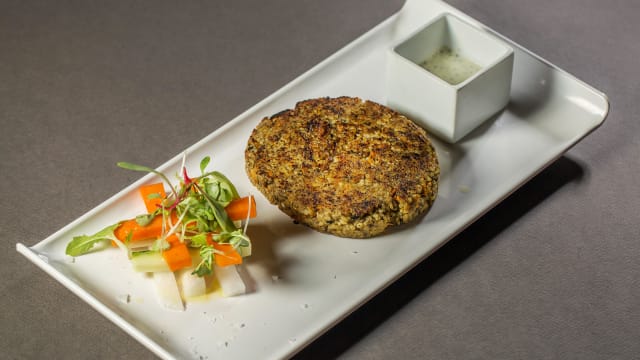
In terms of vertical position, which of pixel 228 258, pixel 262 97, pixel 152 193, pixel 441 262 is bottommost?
pixel 441 262

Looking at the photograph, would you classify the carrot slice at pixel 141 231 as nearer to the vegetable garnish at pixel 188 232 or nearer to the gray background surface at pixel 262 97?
the vegetable garnish at pixel 188 232

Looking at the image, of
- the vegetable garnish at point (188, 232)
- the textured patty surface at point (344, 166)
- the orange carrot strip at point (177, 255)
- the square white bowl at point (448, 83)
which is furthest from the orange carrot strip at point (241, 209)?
the square white bowl at point (448, 83)

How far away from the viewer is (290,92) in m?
4.51

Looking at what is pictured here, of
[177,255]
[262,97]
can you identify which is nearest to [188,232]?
[177,255]

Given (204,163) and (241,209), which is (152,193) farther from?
(241,209)

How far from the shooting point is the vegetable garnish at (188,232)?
12.0ft

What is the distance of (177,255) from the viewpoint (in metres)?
3.64

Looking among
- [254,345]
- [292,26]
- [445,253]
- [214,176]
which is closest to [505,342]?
[445,253]

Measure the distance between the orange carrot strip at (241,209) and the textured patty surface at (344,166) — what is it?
0.16 metres

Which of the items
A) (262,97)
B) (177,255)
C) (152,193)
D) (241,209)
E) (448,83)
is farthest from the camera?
(262,97)

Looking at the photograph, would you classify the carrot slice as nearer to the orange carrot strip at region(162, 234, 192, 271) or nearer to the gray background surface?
the orange carrot strip at region(162, 234, 192, 271)

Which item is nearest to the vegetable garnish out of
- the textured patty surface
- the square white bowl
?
the textured patty surface

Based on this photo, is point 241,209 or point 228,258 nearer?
point 228,258

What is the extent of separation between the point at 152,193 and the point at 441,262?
1314 millimetres
